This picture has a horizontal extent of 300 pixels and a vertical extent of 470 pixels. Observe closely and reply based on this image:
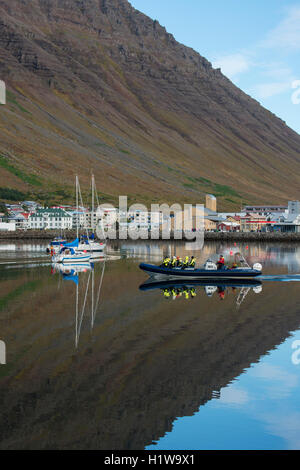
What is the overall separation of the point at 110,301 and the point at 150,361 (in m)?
24.7

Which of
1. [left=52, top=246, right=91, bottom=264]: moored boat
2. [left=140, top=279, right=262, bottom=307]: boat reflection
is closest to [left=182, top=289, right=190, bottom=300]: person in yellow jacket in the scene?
[left=140, top=279, right=262, bottom=307]: boat reflection

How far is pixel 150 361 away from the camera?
35.3 metres

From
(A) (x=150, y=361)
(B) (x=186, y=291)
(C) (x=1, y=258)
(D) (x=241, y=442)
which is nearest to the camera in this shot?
(D) (x=241, y=442)

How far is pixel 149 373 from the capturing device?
32812mm

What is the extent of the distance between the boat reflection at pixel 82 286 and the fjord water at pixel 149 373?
356mm

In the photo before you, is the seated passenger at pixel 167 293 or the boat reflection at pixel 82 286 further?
the seated passenger at pixel 167 293

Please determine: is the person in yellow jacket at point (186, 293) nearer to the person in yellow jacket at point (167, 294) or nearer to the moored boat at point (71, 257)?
the person in yellow jacket at point (167, 294)

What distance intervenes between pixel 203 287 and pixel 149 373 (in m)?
39.3

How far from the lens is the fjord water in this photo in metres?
25.2

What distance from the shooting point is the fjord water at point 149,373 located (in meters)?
25.2

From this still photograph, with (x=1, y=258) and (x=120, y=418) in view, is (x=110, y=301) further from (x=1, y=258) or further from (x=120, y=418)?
(x=1, y=258)

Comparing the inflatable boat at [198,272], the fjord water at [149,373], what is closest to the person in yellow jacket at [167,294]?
the fjord water at [149,373]

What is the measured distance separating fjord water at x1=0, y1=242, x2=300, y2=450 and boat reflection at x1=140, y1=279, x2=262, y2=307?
2859mm
